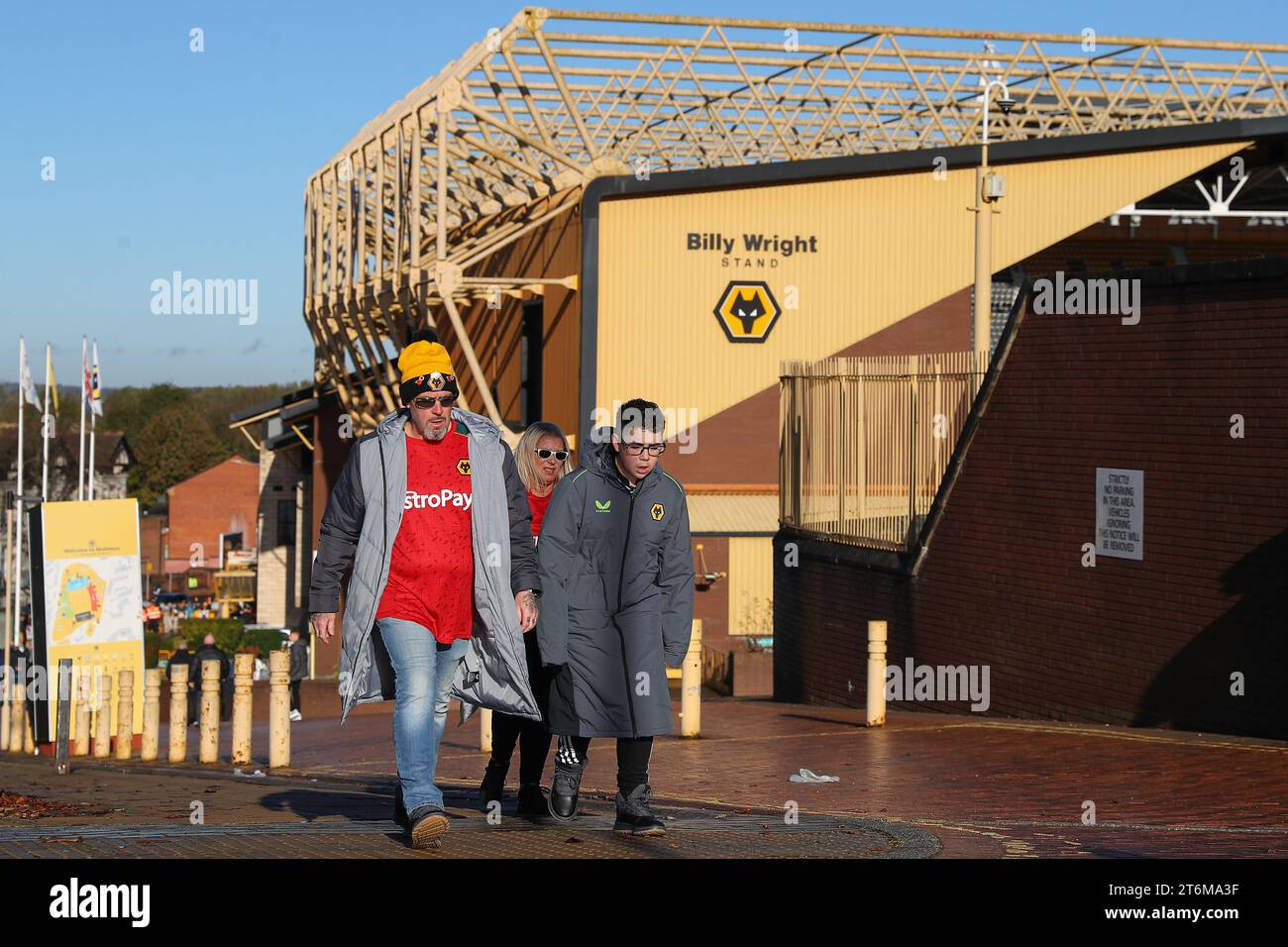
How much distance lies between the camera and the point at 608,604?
24.5ft

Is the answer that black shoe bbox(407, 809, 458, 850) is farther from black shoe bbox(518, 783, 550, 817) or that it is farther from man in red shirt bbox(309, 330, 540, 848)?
black shoe bbox(518, 783, 550, 817)

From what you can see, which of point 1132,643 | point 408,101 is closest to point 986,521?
point 1132,643

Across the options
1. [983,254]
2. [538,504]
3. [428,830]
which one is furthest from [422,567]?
[983,254]

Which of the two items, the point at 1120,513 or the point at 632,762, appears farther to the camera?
the point at 1120,513

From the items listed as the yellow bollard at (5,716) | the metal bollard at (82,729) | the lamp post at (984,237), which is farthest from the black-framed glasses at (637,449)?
the yellow bollard at (5,716)

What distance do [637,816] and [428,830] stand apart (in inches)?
39.5

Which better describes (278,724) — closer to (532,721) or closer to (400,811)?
(532,721)

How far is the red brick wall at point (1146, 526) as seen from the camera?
12.5 m

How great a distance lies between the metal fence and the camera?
17062 mm

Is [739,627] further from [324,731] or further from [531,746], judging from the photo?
[531,746]

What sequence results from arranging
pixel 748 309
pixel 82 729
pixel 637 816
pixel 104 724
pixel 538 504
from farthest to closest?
pixel 748 309, pixel 82 729, pixel 104 724, pixel 538 504, pixel 637 816

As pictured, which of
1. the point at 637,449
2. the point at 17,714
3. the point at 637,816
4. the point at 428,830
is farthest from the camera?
the point at 17,714
